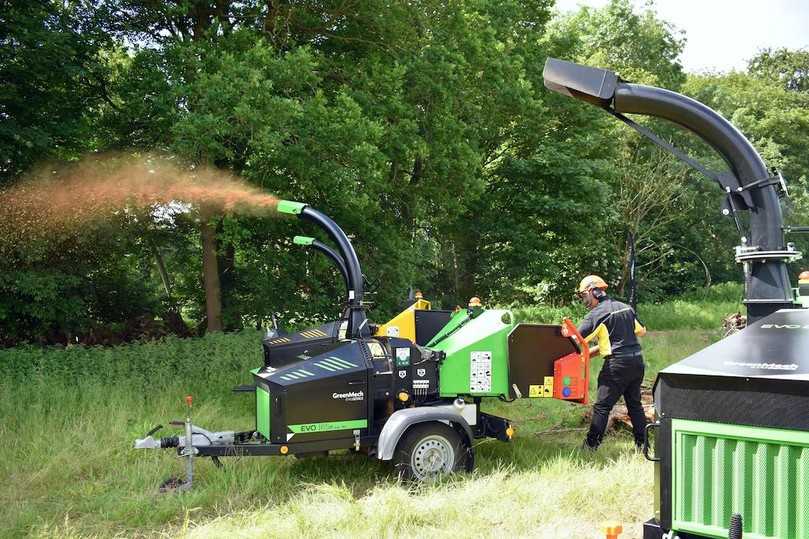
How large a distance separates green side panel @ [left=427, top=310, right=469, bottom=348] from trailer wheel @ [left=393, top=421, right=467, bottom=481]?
1052mm

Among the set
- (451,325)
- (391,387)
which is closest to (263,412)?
(391,387)

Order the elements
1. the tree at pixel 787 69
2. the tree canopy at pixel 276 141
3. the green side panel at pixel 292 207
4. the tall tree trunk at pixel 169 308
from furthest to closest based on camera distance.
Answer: the tree at pixel 787 69 → the tall tree trunk at pixel 169 308 → the tree canopy at pixel 276 141 → the green side panel at pixel 292 207

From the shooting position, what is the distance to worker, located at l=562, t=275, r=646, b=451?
7.48 meters

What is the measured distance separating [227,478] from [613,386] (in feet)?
12.5

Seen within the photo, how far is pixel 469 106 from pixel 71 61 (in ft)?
26.4

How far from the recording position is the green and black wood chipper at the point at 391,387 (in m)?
6.34

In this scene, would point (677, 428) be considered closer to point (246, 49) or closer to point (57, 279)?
point (57, 279)

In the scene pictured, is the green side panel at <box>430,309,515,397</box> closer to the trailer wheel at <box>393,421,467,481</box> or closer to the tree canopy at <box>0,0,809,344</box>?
the trailer wheel at <box>393,421,467,481</box>

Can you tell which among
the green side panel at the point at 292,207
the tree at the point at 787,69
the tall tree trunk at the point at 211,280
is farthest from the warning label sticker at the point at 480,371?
the tree at the point at 787,69

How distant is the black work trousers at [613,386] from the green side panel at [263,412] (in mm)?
3297

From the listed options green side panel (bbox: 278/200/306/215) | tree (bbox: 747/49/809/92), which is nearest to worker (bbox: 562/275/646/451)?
green side panel (bbox: 278/200/306/215)

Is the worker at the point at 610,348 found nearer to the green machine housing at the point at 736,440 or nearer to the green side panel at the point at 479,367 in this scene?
the green side panel at the point at 479,367

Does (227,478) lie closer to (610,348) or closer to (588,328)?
(588,328)

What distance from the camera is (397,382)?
673 cm
